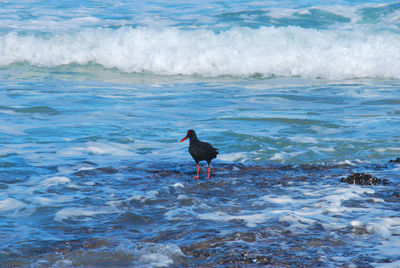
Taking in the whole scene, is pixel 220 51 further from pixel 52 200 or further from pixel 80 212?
pixel 80 212

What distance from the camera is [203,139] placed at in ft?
27.3

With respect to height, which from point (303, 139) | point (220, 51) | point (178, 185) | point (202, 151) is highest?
point (220, 51)

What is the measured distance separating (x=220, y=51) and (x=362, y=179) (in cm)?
1172

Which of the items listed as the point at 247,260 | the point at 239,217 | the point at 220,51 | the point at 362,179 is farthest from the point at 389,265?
the point at 220,51

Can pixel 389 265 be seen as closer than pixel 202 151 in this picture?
Yes

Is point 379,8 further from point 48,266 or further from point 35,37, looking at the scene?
point 48,266

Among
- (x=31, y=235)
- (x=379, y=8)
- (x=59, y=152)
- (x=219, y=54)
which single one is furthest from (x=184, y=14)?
(x=31, y=235)

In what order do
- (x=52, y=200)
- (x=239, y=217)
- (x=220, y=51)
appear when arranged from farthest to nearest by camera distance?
(x=220, y=51)
(x=52, y=200)
(x=239, y=217)

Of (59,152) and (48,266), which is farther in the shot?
(59,152)

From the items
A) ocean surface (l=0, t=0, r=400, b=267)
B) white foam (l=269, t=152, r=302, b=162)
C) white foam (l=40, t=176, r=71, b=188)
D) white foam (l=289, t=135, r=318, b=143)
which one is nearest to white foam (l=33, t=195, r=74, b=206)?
ocean surface (l=0, t=0, r=400, b=267)

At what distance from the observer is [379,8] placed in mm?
21266

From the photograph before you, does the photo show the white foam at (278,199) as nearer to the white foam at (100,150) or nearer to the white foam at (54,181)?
the white foam at (54,181)

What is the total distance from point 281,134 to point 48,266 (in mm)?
5391

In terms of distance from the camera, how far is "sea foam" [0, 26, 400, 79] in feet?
51.3
